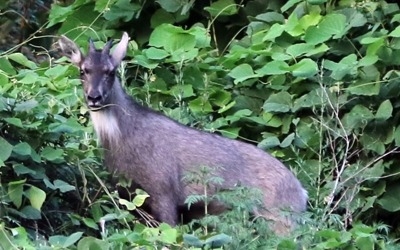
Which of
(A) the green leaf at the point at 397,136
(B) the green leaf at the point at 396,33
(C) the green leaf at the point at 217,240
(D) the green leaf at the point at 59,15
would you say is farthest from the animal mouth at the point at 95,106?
(D) the green leaf at the point at 59,15

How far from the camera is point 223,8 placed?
11.7 meters

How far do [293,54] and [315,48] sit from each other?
0.57 feet

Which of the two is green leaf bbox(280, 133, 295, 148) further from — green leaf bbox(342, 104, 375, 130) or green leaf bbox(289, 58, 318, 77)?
green leaf bbox(289, 58, 318, 77)

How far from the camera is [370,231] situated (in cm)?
796

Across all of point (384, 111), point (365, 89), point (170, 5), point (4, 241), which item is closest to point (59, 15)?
point (170, 5)

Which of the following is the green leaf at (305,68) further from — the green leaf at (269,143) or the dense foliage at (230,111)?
the green leaf at (269,143)

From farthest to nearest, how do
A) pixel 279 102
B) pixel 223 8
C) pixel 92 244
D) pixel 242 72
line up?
pixel 223 8, pixel 242 72, pixel 279 102, pixel 92 244

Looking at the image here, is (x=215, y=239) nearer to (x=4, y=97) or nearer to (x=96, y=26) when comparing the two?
(x=4, y=97)

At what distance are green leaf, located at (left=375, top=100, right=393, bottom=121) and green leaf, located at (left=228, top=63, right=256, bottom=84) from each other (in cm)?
115

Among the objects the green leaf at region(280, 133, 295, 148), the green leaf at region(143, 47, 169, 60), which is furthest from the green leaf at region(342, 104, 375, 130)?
the green leaf at region(143, 47, 169, 60)

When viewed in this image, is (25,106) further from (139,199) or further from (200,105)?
(200,105)

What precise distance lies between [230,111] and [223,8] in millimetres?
1535

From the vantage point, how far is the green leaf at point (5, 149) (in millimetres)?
7980

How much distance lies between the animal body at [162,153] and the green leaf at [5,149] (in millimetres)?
628
